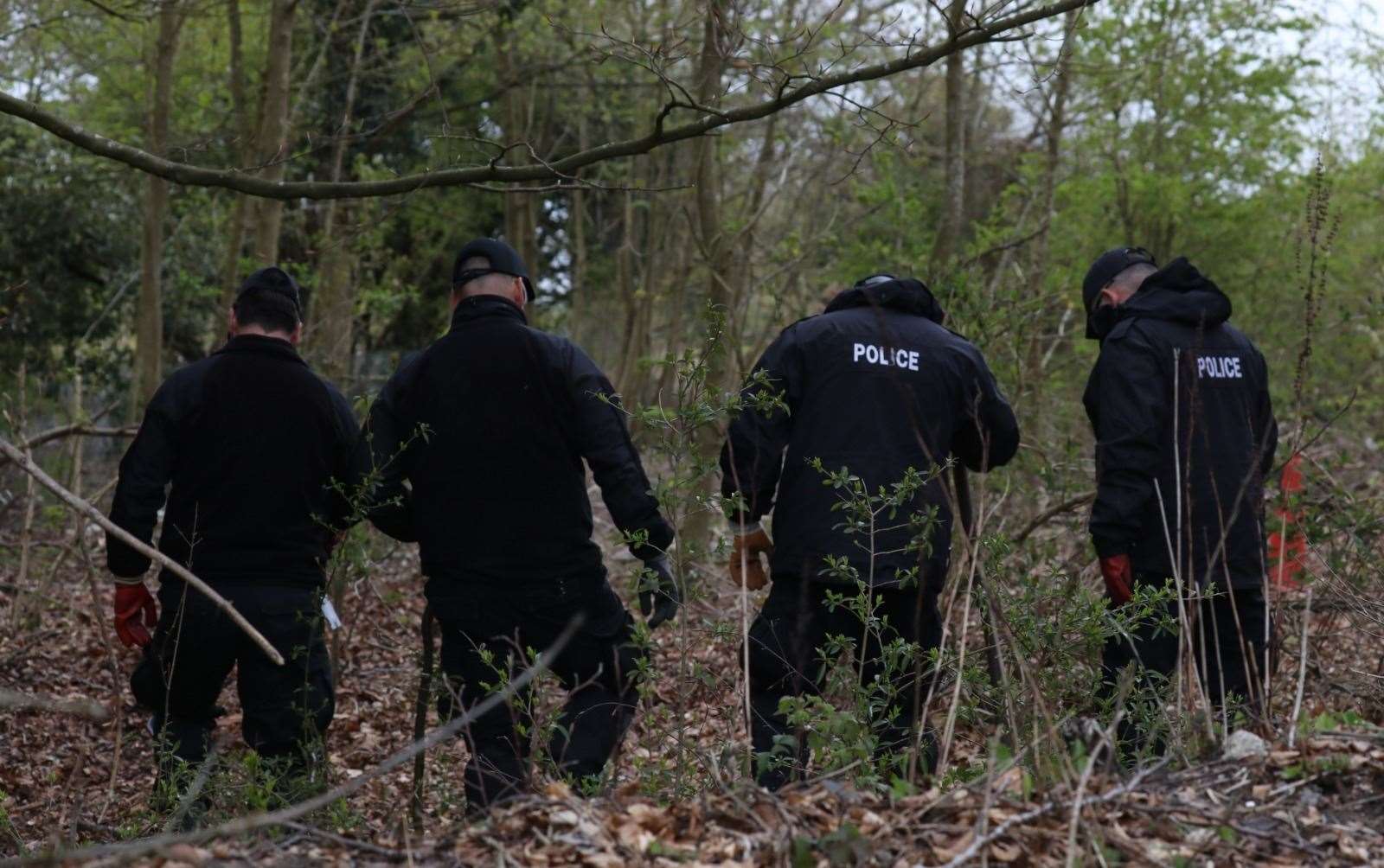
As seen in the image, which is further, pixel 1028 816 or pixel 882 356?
pixel 882 356

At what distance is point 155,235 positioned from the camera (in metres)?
12.3

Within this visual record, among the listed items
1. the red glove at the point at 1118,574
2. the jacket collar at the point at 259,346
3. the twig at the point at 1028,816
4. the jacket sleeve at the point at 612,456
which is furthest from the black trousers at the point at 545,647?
the twig at the point at 1028,816

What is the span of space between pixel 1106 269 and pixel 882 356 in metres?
1.25

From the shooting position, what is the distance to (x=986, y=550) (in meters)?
4.88

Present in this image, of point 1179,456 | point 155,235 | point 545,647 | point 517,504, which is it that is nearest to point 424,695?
point 545,647

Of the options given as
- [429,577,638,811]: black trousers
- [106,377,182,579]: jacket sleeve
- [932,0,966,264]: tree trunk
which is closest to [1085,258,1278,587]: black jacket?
[429,577,638,811]: black trousers

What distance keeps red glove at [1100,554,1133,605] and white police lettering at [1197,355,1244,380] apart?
0.75 metres

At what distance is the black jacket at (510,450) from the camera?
16.9ft

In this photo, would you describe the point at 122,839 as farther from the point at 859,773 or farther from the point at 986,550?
the point at 986,550

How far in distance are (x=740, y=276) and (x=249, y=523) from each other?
8.28 m

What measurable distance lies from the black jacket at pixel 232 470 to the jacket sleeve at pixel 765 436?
1.36 metres

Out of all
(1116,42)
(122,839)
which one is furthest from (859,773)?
(1116,42)

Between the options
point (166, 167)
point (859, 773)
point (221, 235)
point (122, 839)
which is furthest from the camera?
point (221, 235)

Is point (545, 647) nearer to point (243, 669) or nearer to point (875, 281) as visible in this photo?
point (243, 669)
